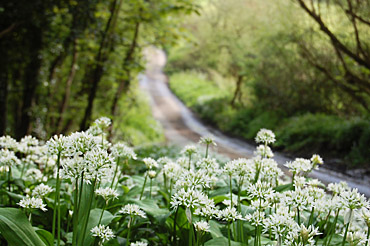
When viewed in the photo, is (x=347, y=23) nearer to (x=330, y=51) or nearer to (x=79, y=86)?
(x=330, y=51)

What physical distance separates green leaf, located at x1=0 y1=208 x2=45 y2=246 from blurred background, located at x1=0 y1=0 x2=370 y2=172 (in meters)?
2.33

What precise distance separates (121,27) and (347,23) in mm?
5194

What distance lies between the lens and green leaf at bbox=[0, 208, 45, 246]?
52.9 inches

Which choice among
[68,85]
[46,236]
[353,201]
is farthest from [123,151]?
[68,85]

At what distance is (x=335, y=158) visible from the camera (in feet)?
22.5

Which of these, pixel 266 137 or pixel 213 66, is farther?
pixel 213 66

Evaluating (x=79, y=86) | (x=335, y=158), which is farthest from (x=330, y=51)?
(x=79, y=86)

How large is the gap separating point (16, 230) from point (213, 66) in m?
18.0

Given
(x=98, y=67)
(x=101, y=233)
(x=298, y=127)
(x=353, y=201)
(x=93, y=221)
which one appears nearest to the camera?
(x=353, y=201)

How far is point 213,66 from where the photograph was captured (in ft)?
61.9

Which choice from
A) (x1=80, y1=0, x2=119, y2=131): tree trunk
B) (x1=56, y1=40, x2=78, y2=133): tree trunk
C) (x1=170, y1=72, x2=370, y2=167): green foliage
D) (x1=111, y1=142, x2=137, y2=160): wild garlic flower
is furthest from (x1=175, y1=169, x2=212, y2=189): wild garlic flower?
(x1=56, y1=40, x2=78, y2=133): tree trunk

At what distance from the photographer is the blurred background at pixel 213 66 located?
5504 millimetres

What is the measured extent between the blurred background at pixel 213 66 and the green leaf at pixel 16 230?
2326mm

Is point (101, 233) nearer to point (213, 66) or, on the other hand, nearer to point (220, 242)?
point (220, 242)
